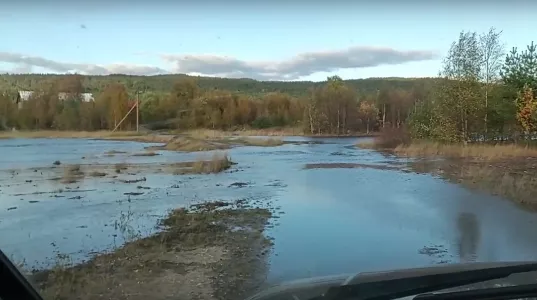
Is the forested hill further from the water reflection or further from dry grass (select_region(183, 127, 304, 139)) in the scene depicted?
the water reflection

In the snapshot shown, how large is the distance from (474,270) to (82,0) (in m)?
2.95

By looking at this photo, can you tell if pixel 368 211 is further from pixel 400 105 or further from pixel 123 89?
pixel 123 89

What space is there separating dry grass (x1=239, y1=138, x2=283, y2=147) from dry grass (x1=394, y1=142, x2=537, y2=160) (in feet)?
10.8

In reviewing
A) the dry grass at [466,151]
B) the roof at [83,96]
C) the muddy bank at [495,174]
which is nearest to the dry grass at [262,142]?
the roof at [83,96]

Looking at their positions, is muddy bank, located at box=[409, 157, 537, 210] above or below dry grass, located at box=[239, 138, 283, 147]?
below

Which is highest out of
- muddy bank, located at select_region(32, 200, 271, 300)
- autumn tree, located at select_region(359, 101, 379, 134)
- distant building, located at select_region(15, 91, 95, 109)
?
distant building, located at select_region(15, 91, 95, 109)

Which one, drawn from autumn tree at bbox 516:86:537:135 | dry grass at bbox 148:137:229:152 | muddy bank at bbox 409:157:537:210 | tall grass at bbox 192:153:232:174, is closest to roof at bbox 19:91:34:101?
dry grass at bbox 148:137:229:152

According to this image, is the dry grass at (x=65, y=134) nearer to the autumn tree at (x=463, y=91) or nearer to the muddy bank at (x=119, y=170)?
the muddy bank at (x=119, y=170)

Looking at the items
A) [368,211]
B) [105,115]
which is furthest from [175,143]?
[368,211]

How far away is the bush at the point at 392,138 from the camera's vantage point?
9.24m

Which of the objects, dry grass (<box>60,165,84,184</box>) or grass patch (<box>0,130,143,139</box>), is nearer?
grass patch (<box>0,130,143,139</box>)

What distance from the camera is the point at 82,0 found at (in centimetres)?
361

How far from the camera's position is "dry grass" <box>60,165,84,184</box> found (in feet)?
25.9

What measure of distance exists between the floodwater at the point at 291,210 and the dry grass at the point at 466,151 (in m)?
1.45
